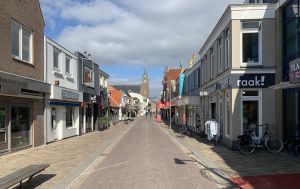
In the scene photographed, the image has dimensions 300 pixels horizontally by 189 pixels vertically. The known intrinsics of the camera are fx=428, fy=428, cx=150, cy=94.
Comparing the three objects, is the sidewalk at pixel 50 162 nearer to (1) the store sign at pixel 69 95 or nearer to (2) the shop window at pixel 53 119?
(2) the shop window at pixel 53 119

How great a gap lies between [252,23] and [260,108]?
3644 mm

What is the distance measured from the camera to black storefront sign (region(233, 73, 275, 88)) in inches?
709

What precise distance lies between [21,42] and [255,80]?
9.96m

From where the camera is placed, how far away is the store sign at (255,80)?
18.0 m

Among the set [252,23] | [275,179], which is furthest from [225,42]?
[275,179]

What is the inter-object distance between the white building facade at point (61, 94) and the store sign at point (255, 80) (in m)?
9.76

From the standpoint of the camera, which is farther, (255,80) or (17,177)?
(255,80)

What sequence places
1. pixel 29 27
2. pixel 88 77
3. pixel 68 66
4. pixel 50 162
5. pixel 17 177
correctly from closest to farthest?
pixel 17 177
pixel 50 162
pixel 29 27
pixel 68 66
pixel 88 77

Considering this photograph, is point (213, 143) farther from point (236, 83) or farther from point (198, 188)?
point (198, 188)

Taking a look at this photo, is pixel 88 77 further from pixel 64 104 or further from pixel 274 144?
pixel 274 144

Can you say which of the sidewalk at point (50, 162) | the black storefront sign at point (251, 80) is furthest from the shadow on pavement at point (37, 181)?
the black storefront sign at point (251, 80)

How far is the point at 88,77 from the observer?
111ft

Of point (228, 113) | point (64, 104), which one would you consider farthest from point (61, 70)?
point (228, 113)

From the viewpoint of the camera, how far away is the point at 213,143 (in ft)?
71.7
